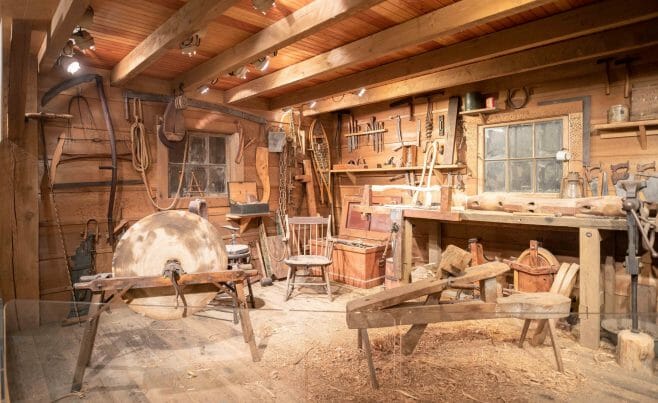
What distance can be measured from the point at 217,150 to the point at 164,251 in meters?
2.90

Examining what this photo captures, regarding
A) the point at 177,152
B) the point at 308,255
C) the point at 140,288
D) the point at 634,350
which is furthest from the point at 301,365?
the point at 177,152

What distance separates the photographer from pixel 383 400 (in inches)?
65.3

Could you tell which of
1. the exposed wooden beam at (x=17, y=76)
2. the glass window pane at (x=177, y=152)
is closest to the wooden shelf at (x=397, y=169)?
the glass window pane at (x=177, y=152)

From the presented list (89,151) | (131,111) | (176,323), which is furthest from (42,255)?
(176,323)

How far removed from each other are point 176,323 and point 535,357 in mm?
2139

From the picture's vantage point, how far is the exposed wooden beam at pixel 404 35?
2750 millimetres

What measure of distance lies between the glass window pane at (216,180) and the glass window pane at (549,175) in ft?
12.6

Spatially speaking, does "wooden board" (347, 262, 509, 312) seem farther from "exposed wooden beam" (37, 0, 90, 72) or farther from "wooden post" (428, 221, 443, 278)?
"wooden post" (428, 221, 443, 278)

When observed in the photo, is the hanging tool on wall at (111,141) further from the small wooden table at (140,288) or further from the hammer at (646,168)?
the hammer at (646,168)

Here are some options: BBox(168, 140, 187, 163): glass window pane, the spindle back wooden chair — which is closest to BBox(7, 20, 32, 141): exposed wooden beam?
BBox(168, 140, 187, 163): glass window pane

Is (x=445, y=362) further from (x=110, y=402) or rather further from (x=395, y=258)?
(x=395, y=258)

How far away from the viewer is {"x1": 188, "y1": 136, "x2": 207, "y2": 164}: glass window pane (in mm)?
5137

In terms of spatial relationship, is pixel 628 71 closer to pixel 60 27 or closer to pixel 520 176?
pixel 520 176

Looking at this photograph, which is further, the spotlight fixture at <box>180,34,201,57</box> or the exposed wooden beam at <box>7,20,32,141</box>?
the spotlight fixture at <box>180,34,201,57</box>
